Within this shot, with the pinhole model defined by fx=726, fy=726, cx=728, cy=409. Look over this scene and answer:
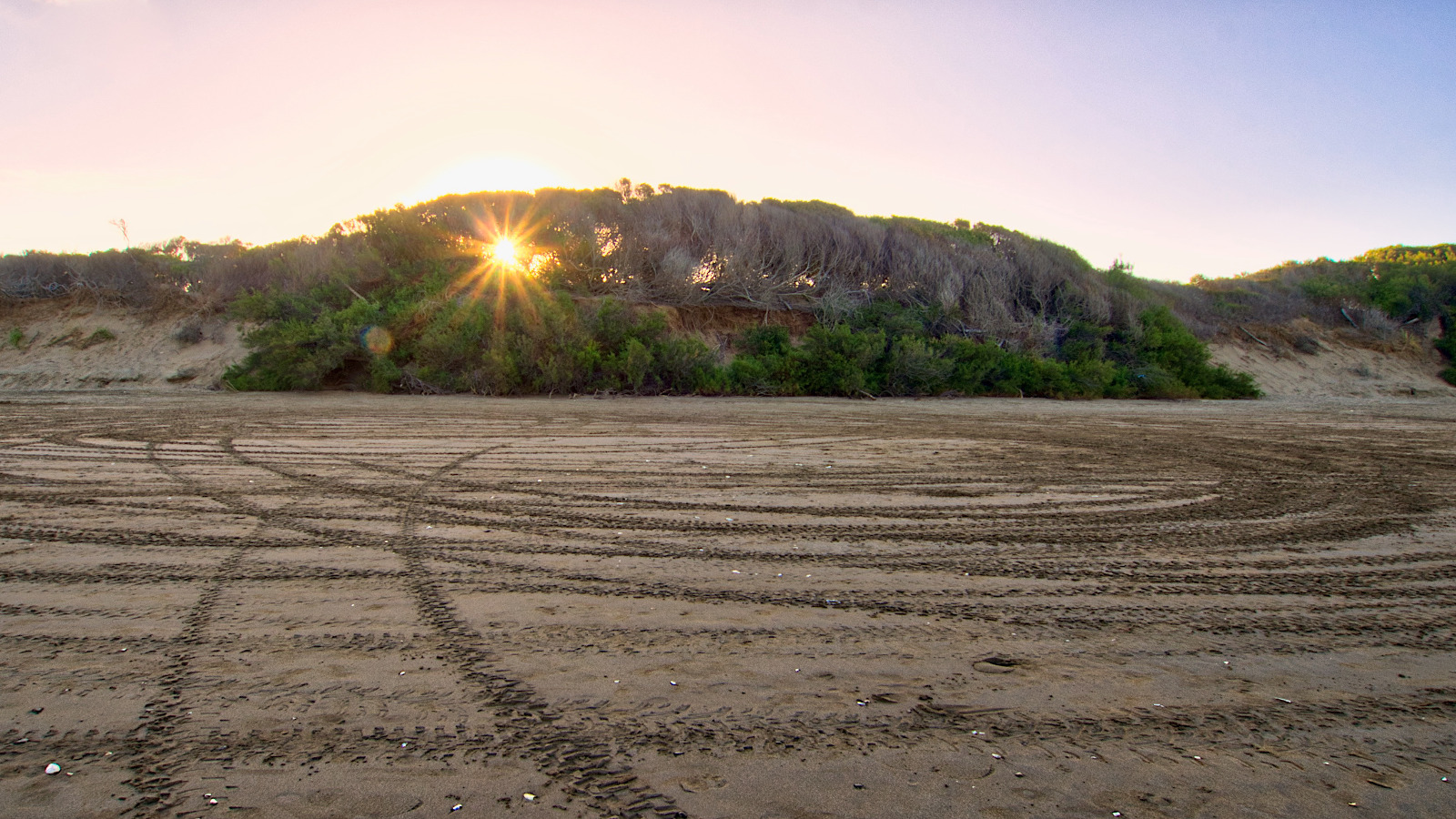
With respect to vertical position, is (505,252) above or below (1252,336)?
above

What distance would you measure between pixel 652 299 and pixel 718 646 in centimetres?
A: 1836

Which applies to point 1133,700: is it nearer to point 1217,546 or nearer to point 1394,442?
point 1217,546

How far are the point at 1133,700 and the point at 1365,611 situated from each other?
148 centimetres

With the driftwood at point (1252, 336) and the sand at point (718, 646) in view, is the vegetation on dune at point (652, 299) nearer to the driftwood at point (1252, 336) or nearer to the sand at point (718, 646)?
the driftwood at point (1252, 336)

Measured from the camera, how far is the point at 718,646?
2434 millimetres

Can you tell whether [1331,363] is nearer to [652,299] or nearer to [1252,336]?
[1252,336]

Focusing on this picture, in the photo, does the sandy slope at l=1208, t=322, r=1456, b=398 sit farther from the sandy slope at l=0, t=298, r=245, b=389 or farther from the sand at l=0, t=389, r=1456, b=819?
the sandy slope at l=0, t=298, r=245, b=389

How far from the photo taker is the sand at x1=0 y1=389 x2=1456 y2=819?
5.55 ft

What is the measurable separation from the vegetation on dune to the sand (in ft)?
37.7

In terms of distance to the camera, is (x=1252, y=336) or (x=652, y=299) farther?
(x=1252, y=336)

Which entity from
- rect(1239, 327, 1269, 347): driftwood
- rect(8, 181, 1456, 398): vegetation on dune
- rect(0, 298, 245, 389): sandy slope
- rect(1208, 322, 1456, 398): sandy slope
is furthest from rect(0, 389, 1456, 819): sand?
rect(1239, 327, 1269, 347): driftwood

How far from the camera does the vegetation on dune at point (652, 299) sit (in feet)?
55.2

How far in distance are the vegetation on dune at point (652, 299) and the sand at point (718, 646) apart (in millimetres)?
11495

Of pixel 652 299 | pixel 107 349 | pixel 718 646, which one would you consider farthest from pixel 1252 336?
pixel 107 349
